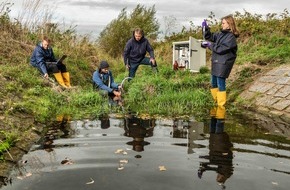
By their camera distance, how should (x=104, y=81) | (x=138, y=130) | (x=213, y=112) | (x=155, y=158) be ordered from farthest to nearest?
(x=104, y=81), (x=213, y=112), (x=138, y=130), (x=155, y=158)

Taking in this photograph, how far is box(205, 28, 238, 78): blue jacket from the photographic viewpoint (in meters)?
8.66

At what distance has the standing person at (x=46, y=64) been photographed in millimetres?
11077

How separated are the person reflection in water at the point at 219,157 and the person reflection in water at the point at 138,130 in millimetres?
993

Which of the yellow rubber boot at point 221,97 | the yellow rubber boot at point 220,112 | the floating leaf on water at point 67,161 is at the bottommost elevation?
the floating leaf on water at point 67,161

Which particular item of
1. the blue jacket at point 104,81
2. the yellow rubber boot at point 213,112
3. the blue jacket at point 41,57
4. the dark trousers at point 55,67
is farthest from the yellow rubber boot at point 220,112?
the blue jacket at point 41,57

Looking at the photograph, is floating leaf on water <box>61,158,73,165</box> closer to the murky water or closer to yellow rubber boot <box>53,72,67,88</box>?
the murky water

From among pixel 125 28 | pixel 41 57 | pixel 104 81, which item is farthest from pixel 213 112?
pixel 125 28

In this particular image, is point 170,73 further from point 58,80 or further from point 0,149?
point 0,149

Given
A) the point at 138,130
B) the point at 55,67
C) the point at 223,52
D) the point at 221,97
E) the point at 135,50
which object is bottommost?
the point at 138,130

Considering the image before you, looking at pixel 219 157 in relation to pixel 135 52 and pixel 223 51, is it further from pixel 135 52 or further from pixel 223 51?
pixel 135 52

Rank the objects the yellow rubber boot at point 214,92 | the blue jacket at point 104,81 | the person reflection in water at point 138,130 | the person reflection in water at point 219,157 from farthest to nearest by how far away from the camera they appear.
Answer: the blue jacket at point 104,81 → the yellow rubber boot at point 214,92 → the person reflection in water at point 138,130 → the person reflection in water at point 219,157

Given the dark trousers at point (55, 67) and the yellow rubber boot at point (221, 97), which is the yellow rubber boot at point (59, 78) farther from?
the yellow rubber boot at point (221, 97)

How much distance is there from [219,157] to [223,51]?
421 cm

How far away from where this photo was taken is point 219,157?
5.02 meters
